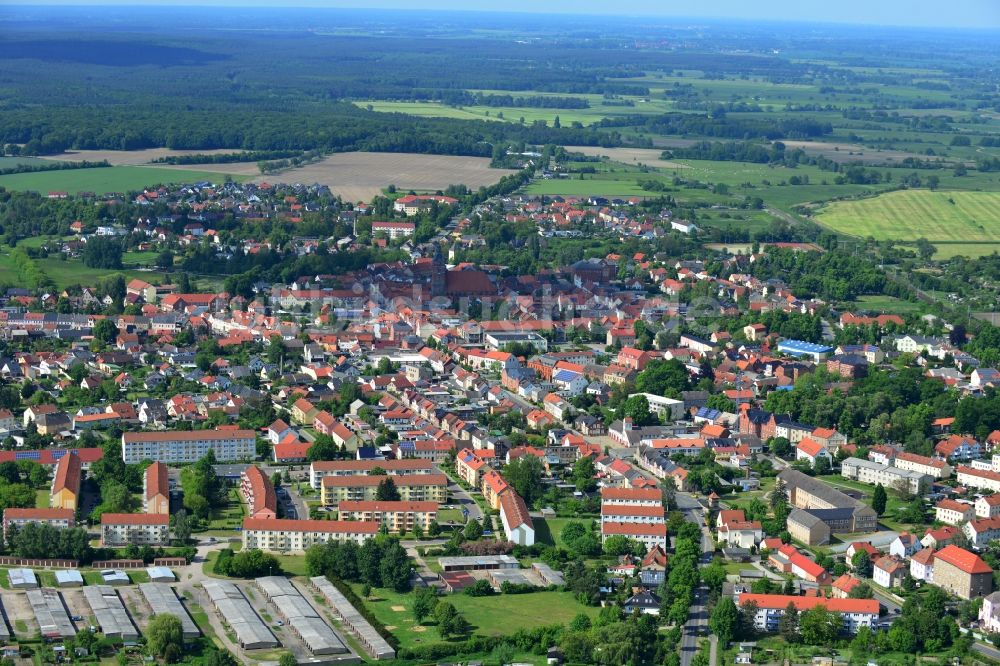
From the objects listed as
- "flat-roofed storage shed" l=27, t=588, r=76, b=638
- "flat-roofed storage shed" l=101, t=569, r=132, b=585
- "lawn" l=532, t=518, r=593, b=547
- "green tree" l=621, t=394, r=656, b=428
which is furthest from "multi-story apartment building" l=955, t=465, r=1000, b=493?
"flat-roofed storage shed" l=27, t=588, r=76, b=638

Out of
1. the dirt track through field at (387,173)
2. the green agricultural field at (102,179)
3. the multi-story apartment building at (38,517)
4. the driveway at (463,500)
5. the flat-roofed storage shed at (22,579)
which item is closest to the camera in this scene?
the flat-roofed storage shed at (22,579)

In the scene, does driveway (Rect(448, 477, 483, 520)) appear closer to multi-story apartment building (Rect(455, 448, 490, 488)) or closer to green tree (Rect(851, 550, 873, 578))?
multi-story apartment building (Rect(455, 448, 490, 488))

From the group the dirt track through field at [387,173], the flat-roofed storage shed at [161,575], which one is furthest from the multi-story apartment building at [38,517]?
the dirt track through field at [387,173]

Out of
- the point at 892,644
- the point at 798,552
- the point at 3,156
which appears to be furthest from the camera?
the point at 3,156

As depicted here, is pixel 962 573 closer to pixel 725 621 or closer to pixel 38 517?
pixel 725 621

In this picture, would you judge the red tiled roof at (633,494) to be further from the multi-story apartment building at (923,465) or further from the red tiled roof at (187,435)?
the red tiled roof at (187,435)

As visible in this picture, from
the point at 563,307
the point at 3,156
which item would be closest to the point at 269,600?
the point at 563,307

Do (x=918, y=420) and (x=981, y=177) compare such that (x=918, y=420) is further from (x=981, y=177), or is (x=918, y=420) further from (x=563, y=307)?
(x=981, y=177)
